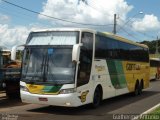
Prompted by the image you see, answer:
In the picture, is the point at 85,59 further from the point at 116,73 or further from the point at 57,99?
the point at 116,73

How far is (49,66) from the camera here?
14.2 meters

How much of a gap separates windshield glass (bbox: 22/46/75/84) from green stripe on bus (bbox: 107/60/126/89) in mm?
3969

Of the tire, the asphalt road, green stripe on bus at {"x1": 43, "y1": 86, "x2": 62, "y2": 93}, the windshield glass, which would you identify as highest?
the windshield glass

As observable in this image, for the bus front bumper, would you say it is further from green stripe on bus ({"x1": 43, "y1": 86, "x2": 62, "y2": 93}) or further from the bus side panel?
the bus side panel

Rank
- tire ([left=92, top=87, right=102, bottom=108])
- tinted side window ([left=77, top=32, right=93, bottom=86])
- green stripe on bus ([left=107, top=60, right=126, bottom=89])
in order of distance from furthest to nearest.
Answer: green stripe on bus ([left=107, top=60, right=126, bottom=89])
tire ([left=92, top=87, right=102, bottom=108])
tinted side window ([left=77, top=32, right=93, bottom=86])

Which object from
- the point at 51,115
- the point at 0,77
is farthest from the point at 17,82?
the point at 51,115

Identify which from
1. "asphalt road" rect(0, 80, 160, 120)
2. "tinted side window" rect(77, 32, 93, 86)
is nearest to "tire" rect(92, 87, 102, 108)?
"asphalt road" rect(0, 80, 160, 120)

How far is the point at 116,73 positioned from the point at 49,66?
18.7 feet

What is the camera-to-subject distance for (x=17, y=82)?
61.5 ft

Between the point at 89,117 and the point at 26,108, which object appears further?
the point at 26,108

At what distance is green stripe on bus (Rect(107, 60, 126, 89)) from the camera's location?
1819cm

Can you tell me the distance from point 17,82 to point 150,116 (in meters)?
8.04

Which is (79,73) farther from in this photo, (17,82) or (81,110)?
(17,82)

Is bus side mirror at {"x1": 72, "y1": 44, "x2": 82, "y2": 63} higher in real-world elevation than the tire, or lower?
higher
